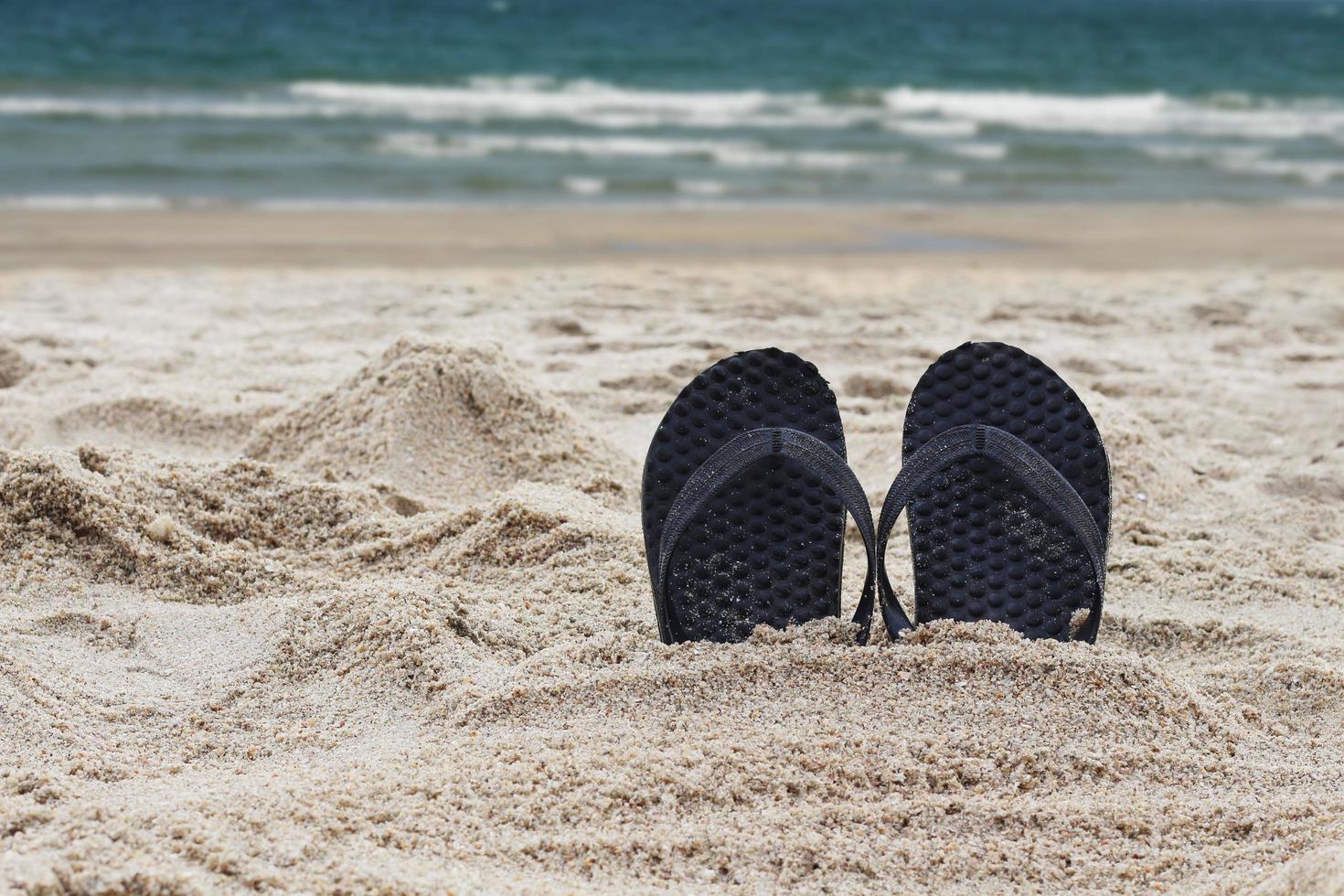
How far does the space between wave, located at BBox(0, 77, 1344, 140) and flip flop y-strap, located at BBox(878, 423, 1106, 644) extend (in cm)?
881

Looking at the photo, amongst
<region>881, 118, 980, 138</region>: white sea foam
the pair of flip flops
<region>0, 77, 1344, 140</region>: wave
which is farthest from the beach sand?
<region>0, 77, 1344, 140</region>: wave

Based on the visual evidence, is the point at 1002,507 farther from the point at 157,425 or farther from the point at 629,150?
the point at 629,150

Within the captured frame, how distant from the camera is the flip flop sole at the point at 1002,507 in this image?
179 centimetres

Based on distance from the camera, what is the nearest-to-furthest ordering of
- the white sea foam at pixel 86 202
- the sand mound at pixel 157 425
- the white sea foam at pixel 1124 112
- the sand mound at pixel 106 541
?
the sand mound at pixel 106 541
the sand mound at pixel 157 425
the white sea foam at pixel 86 202
the white sea foam at pixel 1124 112

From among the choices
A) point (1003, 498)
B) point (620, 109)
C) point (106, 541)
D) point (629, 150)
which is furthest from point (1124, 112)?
point (106, 541)

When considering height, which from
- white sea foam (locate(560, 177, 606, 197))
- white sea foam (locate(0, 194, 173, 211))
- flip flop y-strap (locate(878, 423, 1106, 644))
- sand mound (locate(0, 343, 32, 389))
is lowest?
sand mound (locate(0, 343, 32, 389))

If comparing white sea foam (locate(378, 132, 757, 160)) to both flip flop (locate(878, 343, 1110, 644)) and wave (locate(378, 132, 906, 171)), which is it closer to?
wave (locate(378, 132, 906, 171))

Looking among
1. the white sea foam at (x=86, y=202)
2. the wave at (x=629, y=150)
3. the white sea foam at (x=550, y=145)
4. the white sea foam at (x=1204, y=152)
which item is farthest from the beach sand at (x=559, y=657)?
the white sea foam at (x=1204, y=152)

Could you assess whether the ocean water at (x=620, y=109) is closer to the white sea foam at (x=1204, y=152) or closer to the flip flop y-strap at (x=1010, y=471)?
the white sea foam at (x=1204, y=152)

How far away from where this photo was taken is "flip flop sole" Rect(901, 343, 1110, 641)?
179cm

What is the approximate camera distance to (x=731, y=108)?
12.4 metres

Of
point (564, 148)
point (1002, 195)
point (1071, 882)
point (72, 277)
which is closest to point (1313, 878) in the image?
point (1071, 882)

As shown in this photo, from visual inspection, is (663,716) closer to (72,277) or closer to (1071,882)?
(1071,882)

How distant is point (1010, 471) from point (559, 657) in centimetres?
71
